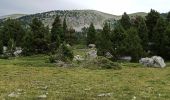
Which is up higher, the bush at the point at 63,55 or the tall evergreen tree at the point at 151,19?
the tall evergreen tree at the point at 151,19

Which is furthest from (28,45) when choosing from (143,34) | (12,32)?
(143,34)

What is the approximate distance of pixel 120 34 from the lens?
92250 millimetres

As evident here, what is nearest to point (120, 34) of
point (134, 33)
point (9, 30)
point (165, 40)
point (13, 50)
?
point (134, 33)

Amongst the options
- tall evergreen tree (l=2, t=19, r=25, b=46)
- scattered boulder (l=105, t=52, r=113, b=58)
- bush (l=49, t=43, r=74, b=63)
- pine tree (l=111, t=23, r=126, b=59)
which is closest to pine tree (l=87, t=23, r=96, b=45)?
tall evergreen tree (l=2, t=19, r=25, b=46)

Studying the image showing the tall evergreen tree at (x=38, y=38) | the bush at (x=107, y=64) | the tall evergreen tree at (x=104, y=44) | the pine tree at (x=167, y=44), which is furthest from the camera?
the tall evergreen tree at (x=38, y=38)

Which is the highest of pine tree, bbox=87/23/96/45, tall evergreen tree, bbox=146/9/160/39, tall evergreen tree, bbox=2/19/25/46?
tall evergreen tree, bbox=146/9/160/39

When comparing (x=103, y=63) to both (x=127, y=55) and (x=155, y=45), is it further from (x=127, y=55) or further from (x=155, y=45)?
(x=155, y=45)

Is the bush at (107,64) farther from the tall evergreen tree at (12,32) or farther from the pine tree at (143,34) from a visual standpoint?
the tall evergreen tree at (12,32)

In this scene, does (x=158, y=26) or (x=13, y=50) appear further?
(x=13, y=50)

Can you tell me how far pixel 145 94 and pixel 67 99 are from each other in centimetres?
579

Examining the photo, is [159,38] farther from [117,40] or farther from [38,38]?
[38,38]

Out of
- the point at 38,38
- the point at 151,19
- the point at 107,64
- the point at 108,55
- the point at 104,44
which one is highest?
the point at 151,19

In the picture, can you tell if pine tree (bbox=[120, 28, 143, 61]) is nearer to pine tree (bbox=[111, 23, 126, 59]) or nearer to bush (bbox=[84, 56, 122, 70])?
pine tree (bbox=[111, 23, 126, 59])

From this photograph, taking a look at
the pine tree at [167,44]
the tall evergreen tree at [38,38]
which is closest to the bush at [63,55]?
the pine tree at [167,44]
